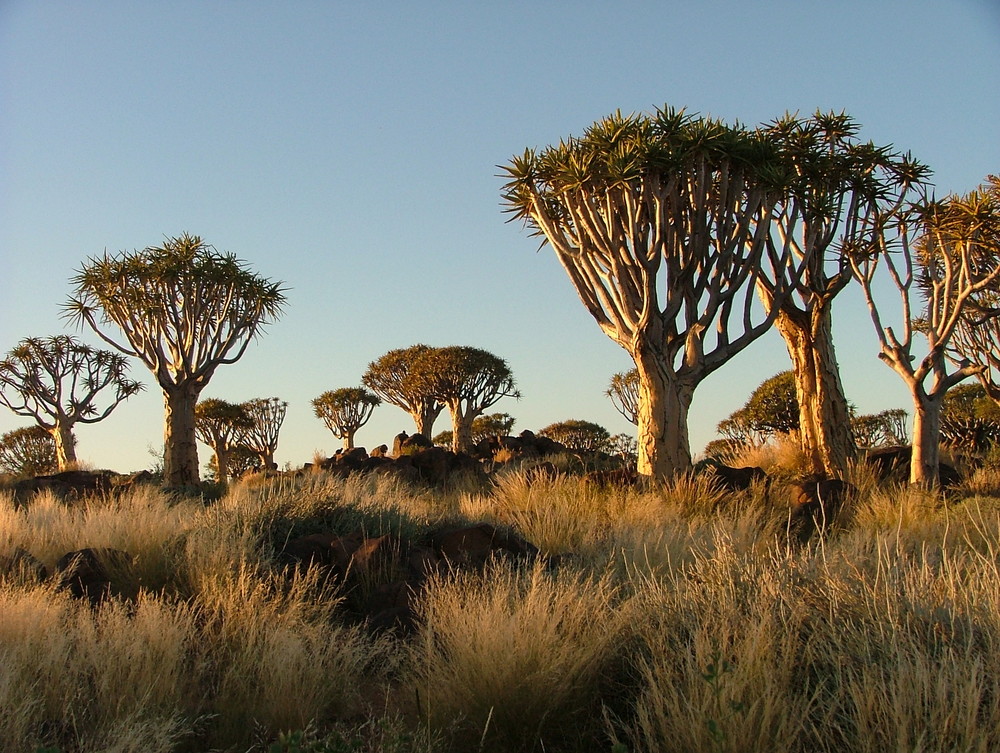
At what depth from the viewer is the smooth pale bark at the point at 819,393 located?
46.3 feet

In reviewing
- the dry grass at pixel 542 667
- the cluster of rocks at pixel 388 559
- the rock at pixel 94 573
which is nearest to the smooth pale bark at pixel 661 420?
the cluster of rocks at pixel 388 559

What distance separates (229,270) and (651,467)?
10.8 metres

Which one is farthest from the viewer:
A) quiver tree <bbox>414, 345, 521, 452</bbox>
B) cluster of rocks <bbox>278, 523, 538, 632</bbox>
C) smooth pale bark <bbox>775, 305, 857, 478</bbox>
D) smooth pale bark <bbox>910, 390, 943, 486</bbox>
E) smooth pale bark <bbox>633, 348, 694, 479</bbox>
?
quiver tree <bbox>414, 345, 521, 452</bbox>

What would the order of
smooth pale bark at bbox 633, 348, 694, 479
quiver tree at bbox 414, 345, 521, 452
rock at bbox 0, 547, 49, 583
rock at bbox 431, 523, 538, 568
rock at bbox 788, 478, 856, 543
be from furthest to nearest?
quiver tree at bbox 414, 345, 521, 452, smooth pale bark at bbox 633, 348, 694, 479, rock at bbox 788, 478, 856, 543, rock at bbox 431, 523, 538, 568, rock at bbox 0, 547, 49, 583

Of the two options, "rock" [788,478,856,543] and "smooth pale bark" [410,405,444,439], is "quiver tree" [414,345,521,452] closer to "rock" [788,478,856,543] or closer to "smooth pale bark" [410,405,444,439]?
"smooth pale bark" [410,405,444,439]

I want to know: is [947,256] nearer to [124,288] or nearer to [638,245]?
[638,245]

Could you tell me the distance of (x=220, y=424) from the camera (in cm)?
3272

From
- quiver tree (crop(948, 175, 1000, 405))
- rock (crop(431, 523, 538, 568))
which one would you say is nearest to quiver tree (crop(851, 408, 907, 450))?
quiver tree (crop(948, 175, 1000, 405))

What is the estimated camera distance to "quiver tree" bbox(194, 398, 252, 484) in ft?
106

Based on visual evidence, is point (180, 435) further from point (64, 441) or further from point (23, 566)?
point (64, 441)

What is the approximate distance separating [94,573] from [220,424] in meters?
27.0

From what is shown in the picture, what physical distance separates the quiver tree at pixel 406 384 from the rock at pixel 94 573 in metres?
22.6

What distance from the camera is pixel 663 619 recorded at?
4719 mm

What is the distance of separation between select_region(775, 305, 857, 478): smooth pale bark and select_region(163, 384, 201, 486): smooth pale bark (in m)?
12.3
